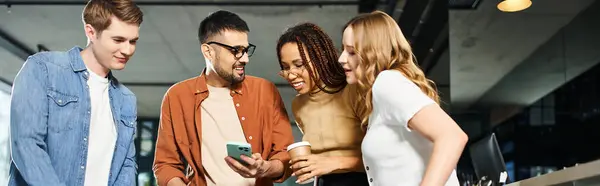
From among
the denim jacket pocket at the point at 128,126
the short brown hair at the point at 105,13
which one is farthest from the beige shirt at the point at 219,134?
the short brown hair at the point at 105,13

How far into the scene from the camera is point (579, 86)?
886cm

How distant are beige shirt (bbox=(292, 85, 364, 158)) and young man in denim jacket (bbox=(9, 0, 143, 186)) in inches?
23.0

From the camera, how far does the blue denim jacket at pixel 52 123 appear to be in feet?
6.15

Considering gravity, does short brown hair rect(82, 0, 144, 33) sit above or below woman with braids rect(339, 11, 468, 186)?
above

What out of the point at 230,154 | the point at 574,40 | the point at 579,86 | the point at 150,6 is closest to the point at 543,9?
the point at 574,40

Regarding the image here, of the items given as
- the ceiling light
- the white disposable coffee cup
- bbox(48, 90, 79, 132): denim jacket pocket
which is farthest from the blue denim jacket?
the ceiling light

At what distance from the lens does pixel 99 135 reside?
2.10 m

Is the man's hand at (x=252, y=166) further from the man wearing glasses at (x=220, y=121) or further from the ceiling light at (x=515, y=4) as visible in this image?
the ceiling light at (x=515, y=4)

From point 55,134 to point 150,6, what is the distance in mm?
5297

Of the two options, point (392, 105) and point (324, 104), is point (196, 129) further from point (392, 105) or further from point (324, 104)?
point (392, 105)

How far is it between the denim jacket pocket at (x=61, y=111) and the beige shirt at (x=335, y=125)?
0.73 meters

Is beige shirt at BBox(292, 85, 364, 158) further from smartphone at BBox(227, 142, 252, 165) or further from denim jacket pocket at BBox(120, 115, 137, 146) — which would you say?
denim jacket pocket at BBox(120, 115, 137, 146)

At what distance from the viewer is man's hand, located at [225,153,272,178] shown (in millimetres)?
2062

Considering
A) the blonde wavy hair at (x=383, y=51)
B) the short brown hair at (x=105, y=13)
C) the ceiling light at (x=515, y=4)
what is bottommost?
the blonde wavy hair at (x=383, y=51)
